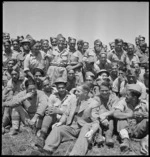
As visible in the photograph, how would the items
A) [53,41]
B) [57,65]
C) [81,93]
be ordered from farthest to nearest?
1. [53,41]
2. [57,65]
3. [81,93]

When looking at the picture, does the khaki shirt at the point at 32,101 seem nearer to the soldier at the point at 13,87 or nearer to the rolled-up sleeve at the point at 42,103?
the rolled-up sleeve at the point at 42,103

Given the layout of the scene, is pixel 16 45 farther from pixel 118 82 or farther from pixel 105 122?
pixel 105 122

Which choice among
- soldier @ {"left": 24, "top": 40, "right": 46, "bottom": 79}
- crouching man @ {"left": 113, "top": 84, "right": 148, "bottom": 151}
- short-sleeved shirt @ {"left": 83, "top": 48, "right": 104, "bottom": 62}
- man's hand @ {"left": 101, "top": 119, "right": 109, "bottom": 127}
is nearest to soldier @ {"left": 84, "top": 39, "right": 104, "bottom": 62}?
short-sleeved shirt @ {"left": 83, "top": 48, "right": 104, "bottom": 62}

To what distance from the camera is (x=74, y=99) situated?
6.96m

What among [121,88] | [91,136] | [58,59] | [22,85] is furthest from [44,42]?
[91,136]

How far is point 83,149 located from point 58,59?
4.75m

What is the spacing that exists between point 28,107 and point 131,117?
10.9 ft

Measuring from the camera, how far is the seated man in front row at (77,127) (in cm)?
593

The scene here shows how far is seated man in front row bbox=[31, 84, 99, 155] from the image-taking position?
5926 millimetres

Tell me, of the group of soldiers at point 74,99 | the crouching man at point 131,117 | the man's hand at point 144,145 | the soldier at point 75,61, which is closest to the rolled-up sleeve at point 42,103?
the group of soldiers at point 74,99

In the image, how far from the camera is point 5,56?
404 inches

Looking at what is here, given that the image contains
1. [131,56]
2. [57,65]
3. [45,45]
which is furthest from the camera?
[45,45]

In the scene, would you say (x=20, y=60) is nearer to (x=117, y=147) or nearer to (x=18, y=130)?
(x=18, y=130)

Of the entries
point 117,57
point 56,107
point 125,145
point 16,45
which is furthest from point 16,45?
point 125,145
